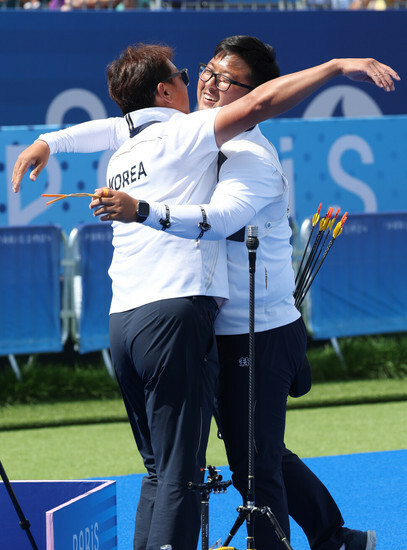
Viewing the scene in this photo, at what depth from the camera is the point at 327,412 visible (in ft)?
21.4

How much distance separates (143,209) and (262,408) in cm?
81

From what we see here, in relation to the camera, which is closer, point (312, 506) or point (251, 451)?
point (251, 451)

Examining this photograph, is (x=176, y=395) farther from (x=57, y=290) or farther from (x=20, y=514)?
(x=57, y=290)

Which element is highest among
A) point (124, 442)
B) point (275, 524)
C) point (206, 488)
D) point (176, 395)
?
point (176, 395)

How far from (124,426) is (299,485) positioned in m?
3.15

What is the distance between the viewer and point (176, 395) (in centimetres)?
269

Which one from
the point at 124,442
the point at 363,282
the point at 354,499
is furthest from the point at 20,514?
the point at 363,282

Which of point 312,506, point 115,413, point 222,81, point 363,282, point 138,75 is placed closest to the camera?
point 138,75

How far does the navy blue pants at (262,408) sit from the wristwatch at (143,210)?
586mm

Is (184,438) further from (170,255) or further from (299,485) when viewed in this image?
(299,485)

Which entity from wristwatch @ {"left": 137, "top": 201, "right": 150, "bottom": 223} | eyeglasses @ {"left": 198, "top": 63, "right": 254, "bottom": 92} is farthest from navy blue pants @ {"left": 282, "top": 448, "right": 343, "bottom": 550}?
eyeglasses @ {"left": 198, "top": 63, "right": 254, "bottom": 92}

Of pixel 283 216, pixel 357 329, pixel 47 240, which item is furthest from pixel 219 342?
pixel 357 329

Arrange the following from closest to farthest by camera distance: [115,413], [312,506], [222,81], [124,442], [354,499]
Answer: [222,81]
[312,506]
[354,499]
[124,442]
[115,413]

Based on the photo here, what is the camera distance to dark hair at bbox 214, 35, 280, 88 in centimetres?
300
